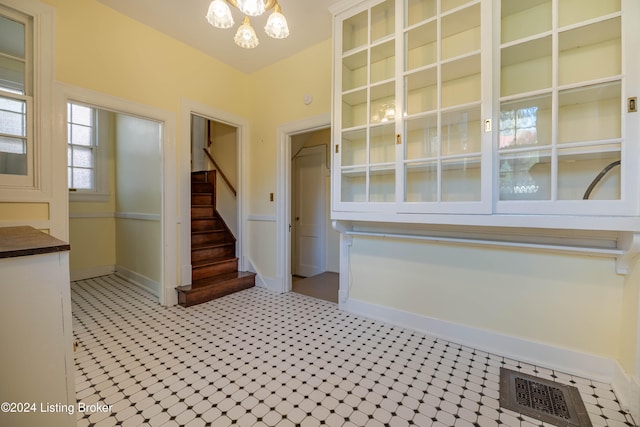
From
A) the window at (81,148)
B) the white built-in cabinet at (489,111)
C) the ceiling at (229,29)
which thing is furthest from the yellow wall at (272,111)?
the window at (81,148)

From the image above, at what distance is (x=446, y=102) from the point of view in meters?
2.09

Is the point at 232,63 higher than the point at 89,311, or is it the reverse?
the point at 232,63

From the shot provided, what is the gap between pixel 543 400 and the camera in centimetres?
150

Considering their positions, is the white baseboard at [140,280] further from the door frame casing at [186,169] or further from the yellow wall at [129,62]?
the yellow wall at [129,62]

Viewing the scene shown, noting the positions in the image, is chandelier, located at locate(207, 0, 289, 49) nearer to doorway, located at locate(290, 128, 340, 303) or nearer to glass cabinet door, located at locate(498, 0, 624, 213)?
glass cabinet door, located at locate(498, 0, 624, 213)

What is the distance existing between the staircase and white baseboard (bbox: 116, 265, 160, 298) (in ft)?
1.47

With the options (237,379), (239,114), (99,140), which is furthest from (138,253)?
(237,379)

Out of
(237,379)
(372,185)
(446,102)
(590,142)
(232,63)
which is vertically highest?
(232,63)

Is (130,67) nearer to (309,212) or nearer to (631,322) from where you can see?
(309,212)

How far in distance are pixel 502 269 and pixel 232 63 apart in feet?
11.7

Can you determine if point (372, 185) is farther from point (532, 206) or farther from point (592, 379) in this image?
point (592, 379)

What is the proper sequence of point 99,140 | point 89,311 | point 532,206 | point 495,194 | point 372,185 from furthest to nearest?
point 99,140 < point 89,311 < point 372,185 < point 495,194 < point 532,206

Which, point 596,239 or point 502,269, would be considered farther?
point 502,269

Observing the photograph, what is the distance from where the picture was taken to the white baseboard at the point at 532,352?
1.50 metres
